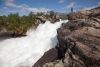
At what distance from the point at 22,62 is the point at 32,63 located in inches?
106

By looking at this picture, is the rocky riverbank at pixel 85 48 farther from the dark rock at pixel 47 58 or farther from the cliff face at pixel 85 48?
the dark rock at pixel 47 58

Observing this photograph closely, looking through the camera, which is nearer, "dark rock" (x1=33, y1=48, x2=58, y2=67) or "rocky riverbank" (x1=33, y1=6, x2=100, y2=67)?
"rocky riverbank" (x1=33, y1=6, x2=100, y2=67)

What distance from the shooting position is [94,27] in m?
19.6

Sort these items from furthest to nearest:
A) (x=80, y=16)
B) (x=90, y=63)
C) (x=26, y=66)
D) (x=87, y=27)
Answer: (x=80, y=16) → (x=26, y=66) → (x=87, y=27) → (x=90, y=63)

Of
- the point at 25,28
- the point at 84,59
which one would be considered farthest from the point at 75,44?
the point at 25,28

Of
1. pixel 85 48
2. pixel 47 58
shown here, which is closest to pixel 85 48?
pixel 85 48

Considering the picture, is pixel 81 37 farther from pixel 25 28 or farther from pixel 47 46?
pixel 25 28

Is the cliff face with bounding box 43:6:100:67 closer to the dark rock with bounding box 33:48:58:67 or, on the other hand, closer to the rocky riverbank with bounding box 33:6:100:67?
the rocky riverbank with bounding box 33:6:100:67

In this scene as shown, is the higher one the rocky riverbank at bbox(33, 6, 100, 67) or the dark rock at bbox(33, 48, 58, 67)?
the rocky riverbank at bbox(33, 6, 100, 67)

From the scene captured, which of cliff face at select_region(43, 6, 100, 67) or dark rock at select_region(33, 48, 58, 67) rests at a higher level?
cliff face at select_region(43, 6, 100, 67)

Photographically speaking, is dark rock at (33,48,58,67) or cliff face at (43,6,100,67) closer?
cliff face at (43,6,100,67)

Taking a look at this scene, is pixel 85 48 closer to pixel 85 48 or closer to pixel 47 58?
pixel 85 48

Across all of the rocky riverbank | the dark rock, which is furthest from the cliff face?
the dark rock

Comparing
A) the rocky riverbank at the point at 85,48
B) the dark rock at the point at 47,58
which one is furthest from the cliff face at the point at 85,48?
the dark rock at the point at 47,58
